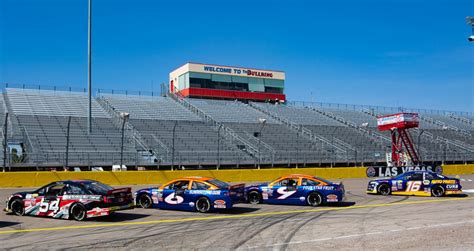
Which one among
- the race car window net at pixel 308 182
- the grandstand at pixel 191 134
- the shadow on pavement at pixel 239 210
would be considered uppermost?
the grandstand at pixel 191 134

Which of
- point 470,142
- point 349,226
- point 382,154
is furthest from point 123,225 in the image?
point 470,142

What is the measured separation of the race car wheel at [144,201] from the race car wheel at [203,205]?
194 cm

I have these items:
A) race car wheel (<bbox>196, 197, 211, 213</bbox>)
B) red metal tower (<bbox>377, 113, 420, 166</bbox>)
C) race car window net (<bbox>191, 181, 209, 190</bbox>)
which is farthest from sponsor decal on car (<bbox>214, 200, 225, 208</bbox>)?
red metal tower (<bbox>377, 113, 420, 166</bbox>)

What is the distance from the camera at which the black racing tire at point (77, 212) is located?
13.7 meters

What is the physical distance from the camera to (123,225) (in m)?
13.0

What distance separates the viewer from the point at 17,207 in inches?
583

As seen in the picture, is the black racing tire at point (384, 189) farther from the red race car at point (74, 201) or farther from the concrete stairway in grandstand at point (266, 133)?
the red race car at point (74, 201)

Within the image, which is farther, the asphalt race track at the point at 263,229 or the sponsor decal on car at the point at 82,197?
the sponsor decal on car at the point at 82,197

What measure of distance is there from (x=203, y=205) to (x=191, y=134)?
22.8 meters

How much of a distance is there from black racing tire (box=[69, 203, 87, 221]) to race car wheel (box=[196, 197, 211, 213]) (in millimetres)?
3742

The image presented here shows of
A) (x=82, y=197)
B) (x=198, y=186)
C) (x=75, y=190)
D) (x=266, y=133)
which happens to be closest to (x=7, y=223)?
(x=75, y=190)

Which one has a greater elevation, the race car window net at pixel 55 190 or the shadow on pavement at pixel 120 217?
the race car window net at pixel 55 190

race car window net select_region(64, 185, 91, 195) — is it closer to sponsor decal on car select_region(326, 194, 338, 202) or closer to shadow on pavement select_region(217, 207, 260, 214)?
shadow on pavement select_region(217, 207, 260, 214)

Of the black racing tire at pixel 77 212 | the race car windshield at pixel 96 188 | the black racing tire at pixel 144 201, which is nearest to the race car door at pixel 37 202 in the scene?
the black racing tire at pixel 77 212
